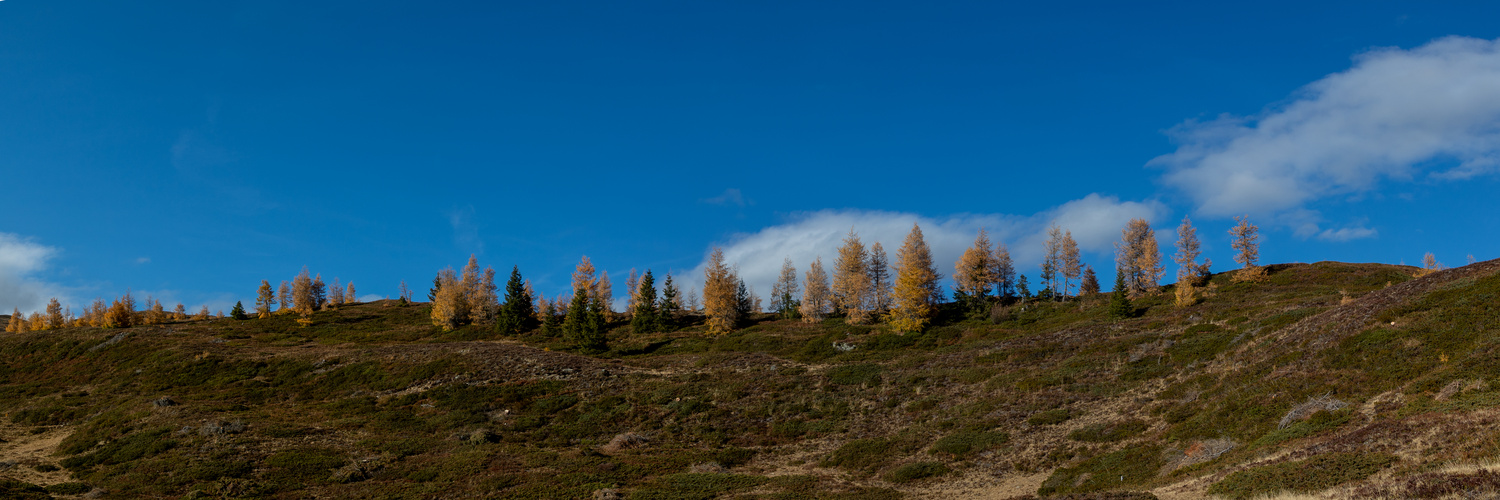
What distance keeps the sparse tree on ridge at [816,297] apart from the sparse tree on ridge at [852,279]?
2.47m

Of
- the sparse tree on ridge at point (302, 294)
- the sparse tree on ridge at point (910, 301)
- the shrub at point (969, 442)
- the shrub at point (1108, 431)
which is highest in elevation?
the sparse tree on ridge at point (302, 294)

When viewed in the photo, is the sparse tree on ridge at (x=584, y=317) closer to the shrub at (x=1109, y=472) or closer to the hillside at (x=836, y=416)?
the hillside at (x=836, y=416)

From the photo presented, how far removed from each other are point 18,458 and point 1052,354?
2748 inches

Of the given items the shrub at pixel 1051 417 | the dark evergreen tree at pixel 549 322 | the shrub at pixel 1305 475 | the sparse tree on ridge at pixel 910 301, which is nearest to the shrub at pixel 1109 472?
the shrub at pixel 1305 475

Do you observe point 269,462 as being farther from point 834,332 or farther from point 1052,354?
point 834,332

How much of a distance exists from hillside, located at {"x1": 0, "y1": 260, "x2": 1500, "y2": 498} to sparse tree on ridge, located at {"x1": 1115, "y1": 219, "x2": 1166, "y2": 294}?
22843 millimetres

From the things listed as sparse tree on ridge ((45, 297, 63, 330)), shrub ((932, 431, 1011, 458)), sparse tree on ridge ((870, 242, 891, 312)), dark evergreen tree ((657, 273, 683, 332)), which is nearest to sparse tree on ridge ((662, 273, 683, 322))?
dark evergreen tree ((657, 273, 683, 332))

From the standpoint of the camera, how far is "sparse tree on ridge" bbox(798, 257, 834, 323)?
97812 millimetres

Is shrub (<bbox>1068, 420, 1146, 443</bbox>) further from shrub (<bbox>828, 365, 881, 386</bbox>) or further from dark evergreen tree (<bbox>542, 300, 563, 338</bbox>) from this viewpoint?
dark evergreen tree (<bbox>542, 300, 563, 338</bbox>)

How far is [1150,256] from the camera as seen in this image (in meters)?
95.6

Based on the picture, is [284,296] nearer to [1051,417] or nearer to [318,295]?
[318,295]

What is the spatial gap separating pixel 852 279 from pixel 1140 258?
44.7 metres

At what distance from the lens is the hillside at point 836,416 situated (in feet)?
73.8

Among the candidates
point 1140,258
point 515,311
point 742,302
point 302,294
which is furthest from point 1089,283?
point 302,294
